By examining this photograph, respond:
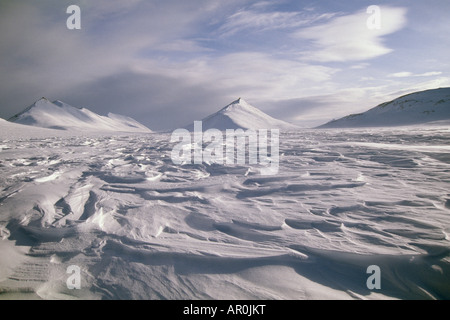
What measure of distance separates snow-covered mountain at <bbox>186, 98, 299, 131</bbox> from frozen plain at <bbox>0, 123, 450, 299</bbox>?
3956 centimetres

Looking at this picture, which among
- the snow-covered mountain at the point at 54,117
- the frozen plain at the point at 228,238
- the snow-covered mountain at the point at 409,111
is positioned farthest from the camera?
the snow-covered mountain at the point at 54,117

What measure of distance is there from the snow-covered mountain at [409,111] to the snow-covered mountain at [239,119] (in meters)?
12.9

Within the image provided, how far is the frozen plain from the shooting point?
1.39 meters

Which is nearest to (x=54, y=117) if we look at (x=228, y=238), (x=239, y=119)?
(x=239, y=119)

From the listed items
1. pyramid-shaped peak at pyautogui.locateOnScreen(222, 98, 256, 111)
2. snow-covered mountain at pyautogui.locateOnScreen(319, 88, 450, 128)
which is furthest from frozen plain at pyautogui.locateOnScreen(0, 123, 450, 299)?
pyramid-shaped peak at pyautogui.locateOnScreen(222, 98, 256, 111)

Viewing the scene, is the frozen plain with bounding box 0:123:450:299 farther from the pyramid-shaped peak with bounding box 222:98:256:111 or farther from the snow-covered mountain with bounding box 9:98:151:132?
the pyramid-shaped peak with bounding box 222:98:256:111

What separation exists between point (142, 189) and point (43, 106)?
63.4 m

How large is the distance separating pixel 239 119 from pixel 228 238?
46.5 m

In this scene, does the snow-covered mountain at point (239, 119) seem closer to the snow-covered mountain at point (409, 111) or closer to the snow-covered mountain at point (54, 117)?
the snow-covered mountain at point (409, 111)

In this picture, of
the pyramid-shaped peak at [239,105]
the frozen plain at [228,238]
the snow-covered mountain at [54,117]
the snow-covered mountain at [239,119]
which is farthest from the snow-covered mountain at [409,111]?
the snow-covered mountain at [54,117]

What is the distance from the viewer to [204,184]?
11.4 ft

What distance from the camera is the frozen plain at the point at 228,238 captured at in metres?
1.39
